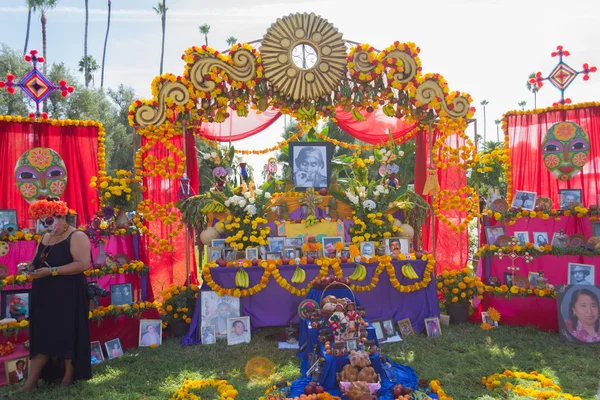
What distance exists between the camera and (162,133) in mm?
7031

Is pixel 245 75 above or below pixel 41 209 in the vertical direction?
above

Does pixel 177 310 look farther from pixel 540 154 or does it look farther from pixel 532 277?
pixel 540 154

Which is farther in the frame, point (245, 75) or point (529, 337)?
point (245, 75)

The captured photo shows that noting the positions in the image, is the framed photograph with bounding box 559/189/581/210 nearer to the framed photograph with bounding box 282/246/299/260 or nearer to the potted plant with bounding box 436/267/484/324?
the potted plant with bounding box 436/267/484/324

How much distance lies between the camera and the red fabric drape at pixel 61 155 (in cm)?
598

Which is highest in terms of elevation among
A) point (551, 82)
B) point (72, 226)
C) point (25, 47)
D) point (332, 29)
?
point (25, 47)

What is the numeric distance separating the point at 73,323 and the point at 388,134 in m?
5.71

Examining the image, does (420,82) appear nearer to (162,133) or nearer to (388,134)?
(388,134)

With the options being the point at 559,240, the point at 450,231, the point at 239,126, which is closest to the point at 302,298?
the point at 450,231

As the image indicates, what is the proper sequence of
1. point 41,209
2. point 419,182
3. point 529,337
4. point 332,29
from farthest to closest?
point 419,182, point 332,29, point 529,337, point 41,209

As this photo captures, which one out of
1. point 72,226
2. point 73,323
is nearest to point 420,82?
point 72,226

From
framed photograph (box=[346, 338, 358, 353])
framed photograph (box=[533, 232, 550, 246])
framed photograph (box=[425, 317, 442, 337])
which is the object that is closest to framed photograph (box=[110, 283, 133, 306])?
framed photograph (box=[346, 338, 358, 353])

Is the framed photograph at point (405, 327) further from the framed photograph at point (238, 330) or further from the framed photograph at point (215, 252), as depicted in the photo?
the framed photograph at point (215, 252)

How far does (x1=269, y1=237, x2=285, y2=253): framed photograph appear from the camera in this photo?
22.6 feet
